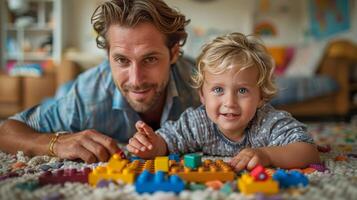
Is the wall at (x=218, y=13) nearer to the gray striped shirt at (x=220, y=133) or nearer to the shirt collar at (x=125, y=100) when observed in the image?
the shirt collar at (x=125, y=100)

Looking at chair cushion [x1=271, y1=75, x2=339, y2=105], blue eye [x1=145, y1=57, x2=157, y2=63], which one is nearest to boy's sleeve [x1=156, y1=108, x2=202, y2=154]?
blue eye [x1=145, y1=57, x2=157, y2=63]

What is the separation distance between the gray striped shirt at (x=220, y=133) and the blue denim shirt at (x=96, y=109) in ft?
0.68

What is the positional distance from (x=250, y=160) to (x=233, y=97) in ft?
0.65

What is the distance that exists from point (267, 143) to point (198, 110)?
24 centimetres

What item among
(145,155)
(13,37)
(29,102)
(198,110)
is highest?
(13,37)

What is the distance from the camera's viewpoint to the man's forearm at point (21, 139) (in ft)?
3.64

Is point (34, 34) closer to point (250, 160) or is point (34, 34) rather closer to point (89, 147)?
point (89, 147)

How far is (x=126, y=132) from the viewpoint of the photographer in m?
1.42

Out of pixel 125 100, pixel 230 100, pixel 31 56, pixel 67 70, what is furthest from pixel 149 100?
pixel 31 56

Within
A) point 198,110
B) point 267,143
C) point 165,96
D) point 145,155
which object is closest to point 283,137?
point 267,143

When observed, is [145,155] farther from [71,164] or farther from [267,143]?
[267,143]

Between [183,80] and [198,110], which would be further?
[183,80]

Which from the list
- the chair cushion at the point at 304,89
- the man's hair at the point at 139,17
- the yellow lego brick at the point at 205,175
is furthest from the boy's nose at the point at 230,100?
the chair cushion at the point at 304,89

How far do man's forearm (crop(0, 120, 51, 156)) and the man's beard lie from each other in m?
0.29
